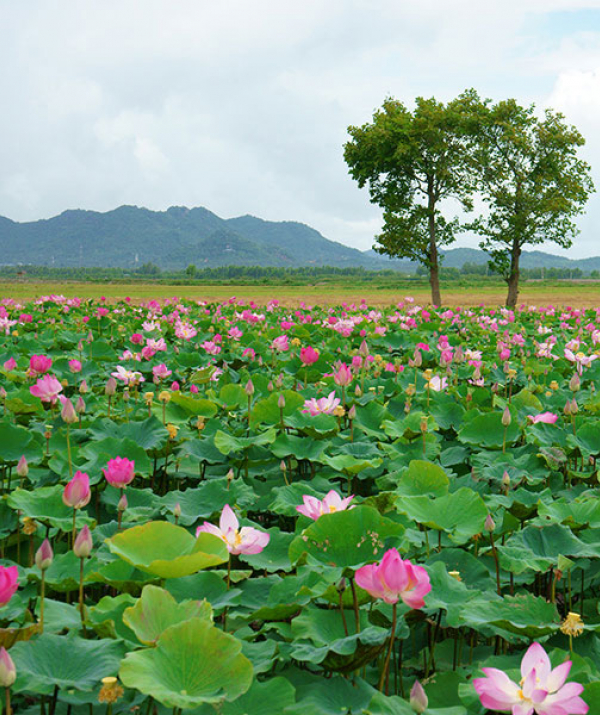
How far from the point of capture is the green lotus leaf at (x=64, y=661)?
40.3 inches

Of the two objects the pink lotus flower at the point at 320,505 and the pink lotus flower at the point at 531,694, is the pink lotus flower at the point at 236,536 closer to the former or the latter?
the pink lotus flower at the point at 320,505

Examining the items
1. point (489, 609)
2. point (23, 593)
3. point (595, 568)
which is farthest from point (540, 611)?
point (23, 593)

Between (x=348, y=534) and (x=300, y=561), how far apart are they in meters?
0.20

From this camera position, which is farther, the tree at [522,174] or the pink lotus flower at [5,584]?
the tree at [522,174]

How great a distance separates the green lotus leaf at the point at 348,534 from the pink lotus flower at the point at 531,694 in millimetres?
429

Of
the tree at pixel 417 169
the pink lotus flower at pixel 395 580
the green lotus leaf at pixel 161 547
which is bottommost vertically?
the green lotus leaf at pixel 161 547

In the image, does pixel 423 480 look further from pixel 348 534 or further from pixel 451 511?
pixel 348 534

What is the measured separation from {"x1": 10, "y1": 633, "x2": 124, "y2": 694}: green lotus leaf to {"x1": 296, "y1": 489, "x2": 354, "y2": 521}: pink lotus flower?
1.71 ft

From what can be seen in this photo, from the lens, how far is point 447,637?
160cm

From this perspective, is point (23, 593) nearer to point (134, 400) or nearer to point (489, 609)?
point (489, 609)

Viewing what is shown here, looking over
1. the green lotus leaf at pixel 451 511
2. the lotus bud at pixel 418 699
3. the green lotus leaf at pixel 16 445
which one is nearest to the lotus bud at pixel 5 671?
the lotus bud at pixel 418 699

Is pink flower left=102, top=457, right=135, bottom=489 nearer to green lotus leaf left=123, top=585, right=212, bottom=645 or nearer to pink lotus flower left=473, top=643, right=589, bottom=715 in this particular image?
green lotus leaf left=123, top=585, right=212, bottom=645

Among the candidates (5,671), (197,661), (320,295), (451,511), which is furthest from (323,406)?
(320,295)

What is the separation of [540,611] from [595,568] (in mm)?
554
